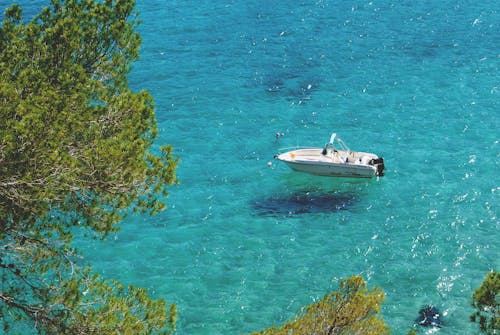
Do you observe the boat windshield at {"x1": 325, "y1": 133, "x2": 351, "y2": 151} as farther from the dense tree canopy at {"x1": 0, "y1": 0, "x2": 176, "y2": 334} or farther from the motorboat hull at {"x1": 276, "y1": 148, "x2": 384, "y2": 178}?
the dense tree canopy at {"x1": 0, "y1": 0, "x2": 176, "y2": 334}

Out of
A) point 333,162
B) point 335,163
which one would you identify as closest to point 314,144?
point 333,162

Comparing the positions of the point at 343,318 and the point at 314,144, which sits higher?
the point at 314,144

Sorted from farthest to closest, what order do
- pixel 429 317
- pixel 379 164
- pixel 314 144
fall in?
pixel 314 144, pixel 379 164, pixel 429 317

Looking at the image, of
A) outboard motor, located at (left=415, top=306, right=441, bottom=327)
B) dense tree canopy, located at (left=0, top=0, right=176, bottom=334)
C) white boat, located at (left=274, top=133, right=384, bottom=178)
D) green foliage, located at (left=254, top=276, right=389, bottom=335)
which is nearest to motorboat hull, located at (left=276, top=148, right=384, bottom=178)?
white boat, located at (left=274, top=133, right=384, bottom=178)

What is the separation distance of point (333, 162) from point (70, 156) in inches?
1043

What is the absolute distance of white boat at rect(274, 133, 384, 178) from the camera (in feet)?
142

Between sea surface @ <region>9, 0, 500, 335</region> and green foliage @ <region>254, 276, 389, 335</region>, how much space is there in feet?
43.4

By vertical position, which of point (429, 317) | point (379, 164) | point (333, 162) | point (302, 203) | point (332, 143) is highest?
point (332, 143)

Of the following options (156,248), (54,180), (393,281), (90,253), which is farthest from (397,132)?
(54,180)

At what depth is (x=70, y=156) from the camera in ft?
63.7

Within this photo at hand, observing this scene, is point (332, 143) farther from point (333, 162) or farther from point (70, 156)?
point (70, 156)

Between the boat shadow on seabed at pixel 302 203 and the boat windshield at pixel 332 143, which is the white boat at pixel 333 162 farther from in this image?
the boat shadow on seabed at pixel 302 203

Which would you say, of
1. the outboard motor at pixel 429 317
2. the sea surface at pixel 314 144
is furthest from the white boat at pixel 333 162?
the outboard motor at pixel 429 317

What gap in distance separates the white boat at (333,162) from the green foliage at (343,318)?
2402 centimetres
